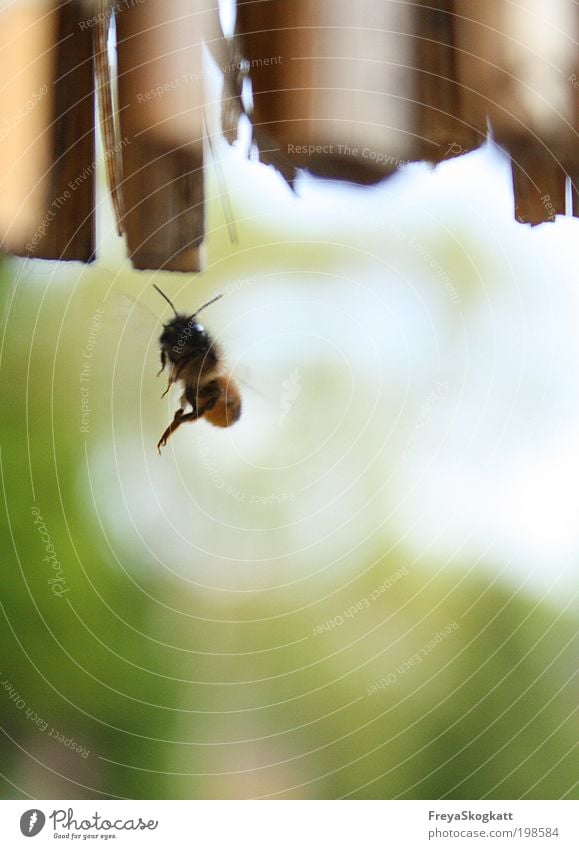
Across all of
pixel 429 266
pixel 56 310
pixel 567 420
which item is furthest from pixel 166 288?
pixel 567 420

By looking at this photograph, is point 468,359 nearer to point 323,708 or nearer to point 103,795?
point 323,708

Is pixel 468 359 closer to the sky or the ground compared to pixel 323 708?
closer to the sky
